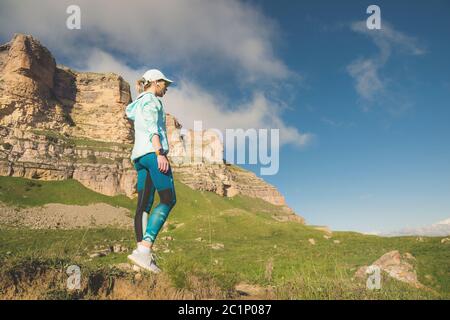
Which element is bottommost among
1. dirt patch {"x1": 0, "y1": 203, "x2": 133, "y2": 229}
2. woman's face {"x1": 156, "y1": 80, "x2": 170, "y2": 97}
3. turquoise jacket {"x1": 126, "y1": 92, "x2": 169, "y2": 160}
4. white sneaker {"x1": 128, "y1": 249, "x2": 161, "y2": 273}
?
dirt patch {"x1": 0, "y1": 203, "x2": 133, "y2": 229}

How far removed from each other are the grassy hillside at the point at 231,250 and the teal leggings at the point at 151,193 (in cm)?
64

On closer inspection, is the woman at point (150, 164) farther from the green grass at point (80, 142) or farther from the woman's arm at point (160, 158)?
the green grass at point (80, 142)

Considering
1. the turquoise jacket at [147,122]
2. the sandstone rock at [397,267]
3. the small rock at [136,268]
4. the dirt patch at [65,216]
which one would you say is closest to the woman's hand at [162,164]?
the turquoise jacket at [147,122]

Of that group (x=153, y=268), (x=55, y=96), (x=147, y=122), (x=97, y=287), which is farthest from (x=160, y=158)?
(x=55, y=96)

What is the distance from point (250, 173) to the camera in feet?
490

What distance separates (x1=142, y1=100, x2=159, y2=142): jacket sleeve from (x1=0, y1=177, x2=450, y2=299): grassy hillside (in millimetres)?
2320

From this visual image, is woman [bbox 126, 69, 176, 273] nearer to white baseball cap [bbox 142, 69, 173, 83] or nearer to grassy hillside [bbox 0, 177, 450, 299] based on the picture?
white baseball cap [bbox 142, 69, 173, 83]

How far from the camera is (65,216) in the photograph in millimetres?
62500

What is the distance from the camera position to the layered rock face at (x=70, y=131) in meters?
79.6

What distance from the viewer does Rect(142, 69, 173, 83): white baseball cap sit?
6605 mm

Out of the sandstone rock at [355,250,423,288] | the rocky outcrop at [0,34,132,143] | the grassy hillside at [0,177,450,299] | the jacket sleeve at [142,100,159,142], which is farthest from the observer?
the rocky outcrop at [0,34,132,143]

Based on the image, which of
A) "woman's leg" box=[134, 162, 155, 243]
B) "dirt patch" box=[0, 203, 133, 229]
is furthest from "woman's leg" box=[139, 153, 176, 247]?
"dirt patch" box=[0, 203, 133, 229]

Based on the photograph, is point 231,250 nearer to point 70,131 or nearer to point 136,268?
point 136,268

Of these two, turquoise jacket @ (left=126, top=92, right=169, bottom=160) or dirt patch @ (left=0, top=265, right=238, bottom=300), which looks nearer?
dirt patch @ (left=0, top=265, right=238, bottom=300)
